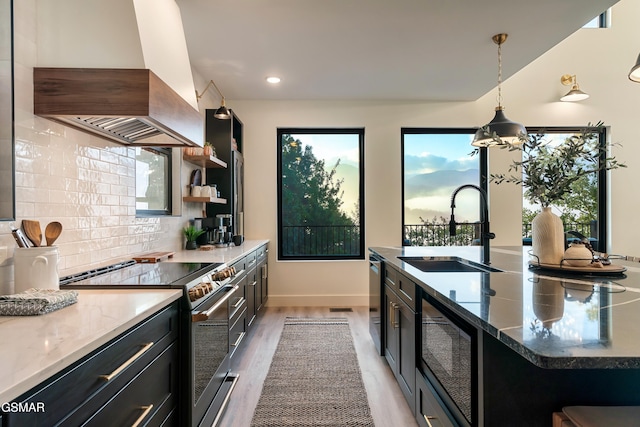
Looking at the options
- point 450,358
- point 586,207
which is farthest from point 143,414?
point 586,207

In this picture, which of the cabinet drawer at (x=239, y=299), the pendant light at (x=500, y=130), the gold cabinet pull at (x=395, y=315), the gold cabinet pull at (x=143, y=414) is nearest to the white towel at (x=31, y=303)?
the gold cabinet pull at (x=143, y=414)

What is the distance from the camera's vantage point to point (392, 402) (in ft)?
7.26

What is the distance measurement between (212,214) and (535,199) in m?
3.27

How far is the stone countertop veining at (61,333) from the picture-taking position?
70 centimetres

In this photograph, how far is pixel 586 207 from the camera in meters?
4.71

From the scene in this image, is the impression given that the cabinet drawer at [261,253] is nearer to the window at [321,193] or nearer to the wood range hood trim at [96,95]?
the window at [321,193]

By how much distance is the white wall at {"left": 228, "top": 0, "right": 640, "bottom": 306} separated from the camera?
4539mm

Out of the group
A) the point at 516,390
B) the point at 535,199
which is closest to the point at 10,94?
the point at 516,390

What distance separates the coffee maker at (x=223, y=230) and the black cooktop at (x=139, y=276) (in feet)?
4.33

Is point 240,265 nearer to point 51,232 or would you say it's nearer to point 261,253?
point 261,253

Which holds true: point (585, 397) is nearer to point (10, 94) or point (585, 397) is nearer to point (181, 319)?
point (181, 319)

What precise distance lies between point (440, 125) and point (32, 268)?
458cm

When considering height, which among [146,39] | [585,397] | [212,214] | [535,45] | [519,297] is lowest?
[585,397]

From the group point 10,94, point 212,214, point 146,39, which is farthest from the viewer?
point 212,214
